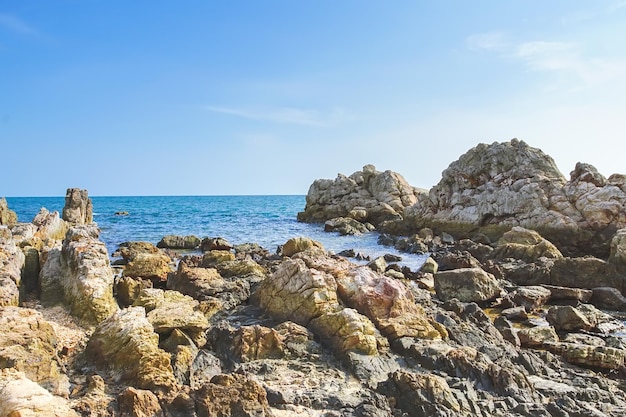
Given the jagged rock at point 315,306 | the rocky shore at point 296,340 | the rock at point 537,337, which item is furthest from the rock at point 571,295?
the jagged rock at point 315,306

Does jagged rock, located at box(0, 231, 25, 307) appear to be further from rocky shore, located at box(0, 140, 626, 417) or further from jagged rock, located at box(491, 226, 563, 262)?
jagged rock, located at box(491, 226, 563, 262)

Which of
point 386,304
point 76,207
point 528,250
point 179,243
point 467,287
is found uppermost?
point 76,207

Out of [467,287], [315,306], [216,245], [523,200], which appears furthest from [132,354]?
[523,200]

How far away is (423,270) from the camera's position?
23.7 metres

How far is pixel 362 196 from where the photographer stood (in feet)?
214

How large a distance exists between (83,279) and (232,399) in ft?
21.2

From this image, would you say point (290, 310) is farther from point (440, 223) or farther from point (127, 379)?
point (440, 223)

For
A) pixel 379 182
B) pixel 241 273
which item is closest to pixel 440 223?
pixel 379 182

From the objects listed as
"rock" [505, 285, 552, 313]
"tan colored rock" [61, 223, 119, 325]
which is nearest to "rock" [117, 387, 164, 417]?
"tan colored rock" [61, 223, 119, 325]

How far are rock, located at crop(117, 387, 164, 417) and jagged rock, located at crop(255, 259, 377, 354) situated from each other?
3.86 meters

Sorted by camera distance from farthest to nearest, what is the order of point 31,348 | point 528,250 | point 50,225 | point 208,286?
point 50,225 < point 528,250 < point 208,286 < point 31,348

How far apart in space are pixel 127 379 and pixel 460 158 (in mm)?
46630

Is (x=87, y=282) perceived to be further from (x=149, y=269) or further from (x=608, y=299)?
(x=608, y=299)

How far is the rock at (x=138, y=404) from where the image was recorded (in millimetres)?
6547
